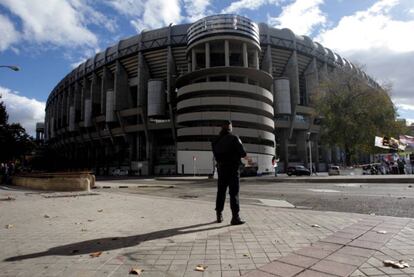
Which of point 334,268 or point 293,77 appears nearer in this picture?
point 334,268

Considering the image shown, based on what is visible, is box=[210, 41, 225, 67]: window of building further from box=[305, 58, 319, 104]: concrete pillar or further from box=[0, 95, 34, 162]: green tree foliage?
box=[0, 95, 34, 162]: green tree foliage

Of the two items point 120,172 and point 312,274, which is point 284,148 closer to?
point 120,172

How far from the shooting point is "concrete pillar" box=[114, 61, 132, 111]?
227 feet

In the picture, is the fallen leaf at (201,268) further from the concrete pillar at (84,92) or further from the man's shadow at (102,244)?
the concrete pillar at (84,92)

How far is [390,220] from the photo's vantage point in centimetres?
511

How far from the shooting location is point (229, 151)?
5328 millimetres

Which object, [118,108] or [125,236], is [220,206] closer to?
[125,236]

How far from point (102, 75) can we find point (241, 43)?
37631 millimetres

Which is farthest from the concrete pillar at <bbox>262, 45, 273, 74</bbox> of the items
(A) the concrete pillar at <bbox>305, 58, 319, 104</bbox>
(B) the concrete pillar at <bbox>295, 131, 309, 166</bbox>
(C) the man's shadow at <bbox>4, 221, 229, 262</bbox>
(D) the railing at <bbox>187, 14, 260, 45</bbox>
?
(C) the man's shadow at <bbox>4, 221, 229, 262</bbox>

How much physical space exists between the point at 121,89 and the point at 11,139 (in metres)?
39.4

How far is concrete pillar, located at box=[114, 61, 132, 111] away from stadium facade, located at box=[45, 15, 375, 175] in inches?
8.8

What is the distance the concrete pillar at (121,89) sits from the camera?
6919cm

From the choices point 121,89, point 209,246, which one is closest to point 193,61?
point 121,89

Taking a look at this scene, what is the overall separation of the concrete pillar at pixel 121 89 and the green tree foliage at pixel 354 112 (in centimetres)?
4422
